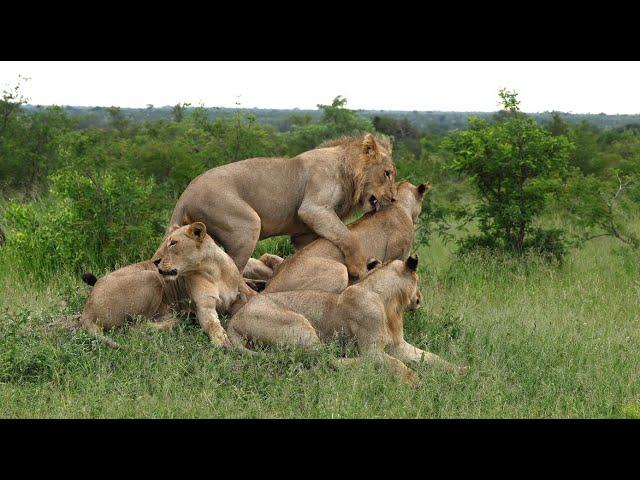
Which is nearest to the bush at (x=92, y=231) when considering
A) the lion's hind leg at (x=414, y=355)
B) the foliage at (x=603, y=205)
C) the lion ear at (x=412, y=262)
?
the lion ear at (x=412, y=262)

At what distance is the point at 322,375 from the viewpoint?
7016 mm

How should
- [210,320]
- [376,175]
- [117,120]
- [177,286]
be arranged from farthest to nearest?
[117,120] < [376,175] < [177,286] < [210,320]

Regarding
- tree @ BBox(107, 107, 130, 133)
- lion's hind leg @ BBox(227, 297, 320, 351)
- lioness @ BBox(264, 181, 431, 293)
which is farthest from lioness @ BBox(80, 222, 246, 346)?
tree @ BBox(107, 107, 130, 133)

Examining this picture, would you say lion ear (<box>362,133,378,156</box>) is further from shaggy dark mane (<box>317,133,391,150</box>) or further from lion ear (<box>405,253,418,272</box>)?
lion ear (<box>405,253,418,272</box>)

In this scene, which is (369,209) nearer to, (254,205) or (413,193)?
(413,193)

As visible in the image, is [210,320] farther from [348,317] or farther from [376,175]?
[376,175]

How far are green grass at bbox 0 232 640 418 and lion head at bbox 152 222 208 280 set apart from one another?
1.66ft

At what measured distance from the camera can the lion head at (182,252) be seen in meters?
7.76

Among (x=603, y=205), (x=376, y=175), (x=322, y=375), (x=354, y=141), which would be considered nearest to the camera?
(x=322, y=375)

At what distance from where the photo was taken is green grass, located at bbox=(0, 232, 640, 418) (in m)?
6.59

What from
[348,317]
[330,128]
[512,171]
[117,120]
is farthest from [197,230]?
[117,120]

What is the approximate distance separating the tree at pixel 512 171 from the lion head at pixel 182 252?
5.38 meters

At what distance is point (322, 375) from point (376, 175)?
91.8 inches

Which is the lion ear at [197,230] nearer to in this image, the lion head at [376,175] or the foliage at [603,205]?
the lion head at [376,175]
